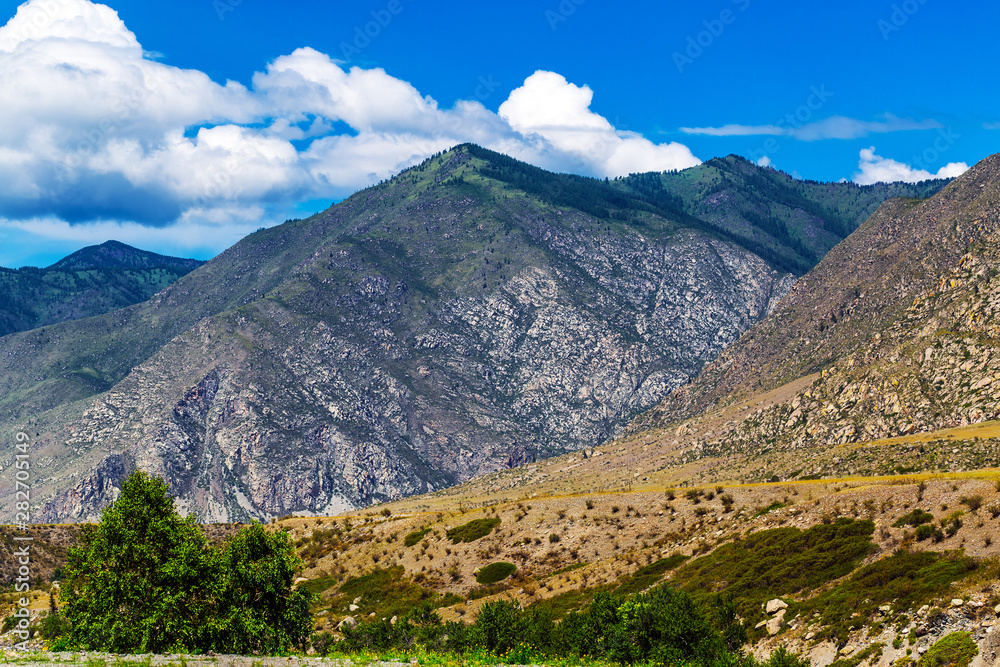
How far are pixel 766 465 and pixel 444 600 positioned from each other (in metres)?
81.7

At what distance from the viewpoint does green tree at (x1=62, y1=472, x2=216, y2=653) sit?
33.8 metres

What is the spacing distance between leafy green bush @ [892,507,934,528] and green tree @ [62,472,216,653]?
3912cm

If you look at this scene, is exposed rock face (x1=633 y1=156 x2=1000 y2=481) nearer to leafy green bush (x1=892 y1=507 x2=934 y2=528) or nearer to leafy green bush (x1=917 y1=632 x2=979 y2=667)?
leafy green bush (x1=892 y1=507 x2=934 y2=528)

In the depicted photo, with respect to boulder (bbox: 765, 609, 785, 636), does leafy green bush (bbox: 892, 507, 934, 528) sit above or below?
above

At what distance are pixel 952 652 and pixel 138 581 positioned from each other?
3249 cm

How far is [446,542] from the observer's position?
76062 mm

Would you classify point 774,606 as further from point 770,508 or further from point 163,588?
point 163,588

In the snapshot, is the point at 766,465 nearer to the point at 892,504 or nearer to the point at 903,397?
the point at 903,397

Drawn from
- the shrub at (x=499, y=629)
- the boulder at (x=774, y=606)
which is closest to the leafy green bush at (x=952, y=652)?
the boulder at (x=774, y=606)

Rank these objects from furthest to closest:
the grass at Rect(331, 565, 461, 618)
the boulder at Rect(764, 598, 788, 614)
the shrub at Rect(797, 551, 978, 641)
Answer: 1. the grass at Rect(331, 565, 461, 618)
2. the boulder at Rect(764, 598, 788, 614)
3. the shrub at Rect(797, 551, 978, 641)

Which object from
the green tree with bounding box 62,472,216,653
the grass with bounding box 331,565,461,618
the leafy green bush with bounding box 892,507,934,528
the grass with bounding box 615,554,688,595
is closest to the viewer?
the green tree with bounding box 62,472,216,653

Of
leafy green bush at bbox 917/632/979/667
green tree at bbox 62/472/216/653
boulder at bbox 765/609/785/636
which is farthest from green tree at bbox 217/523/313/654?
leafy green bush at bbox 917/632/979/667

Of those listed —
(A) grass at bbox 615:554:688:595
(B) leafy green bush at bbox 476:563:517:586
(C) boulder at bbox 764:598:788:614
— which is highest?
(B) leafy green bush at bbox 476:563:517:586

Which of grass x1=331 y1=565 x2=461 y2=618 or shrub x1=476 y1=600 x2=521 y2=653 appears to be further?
grass x1=331 y1=565 x2=461 y2=618
